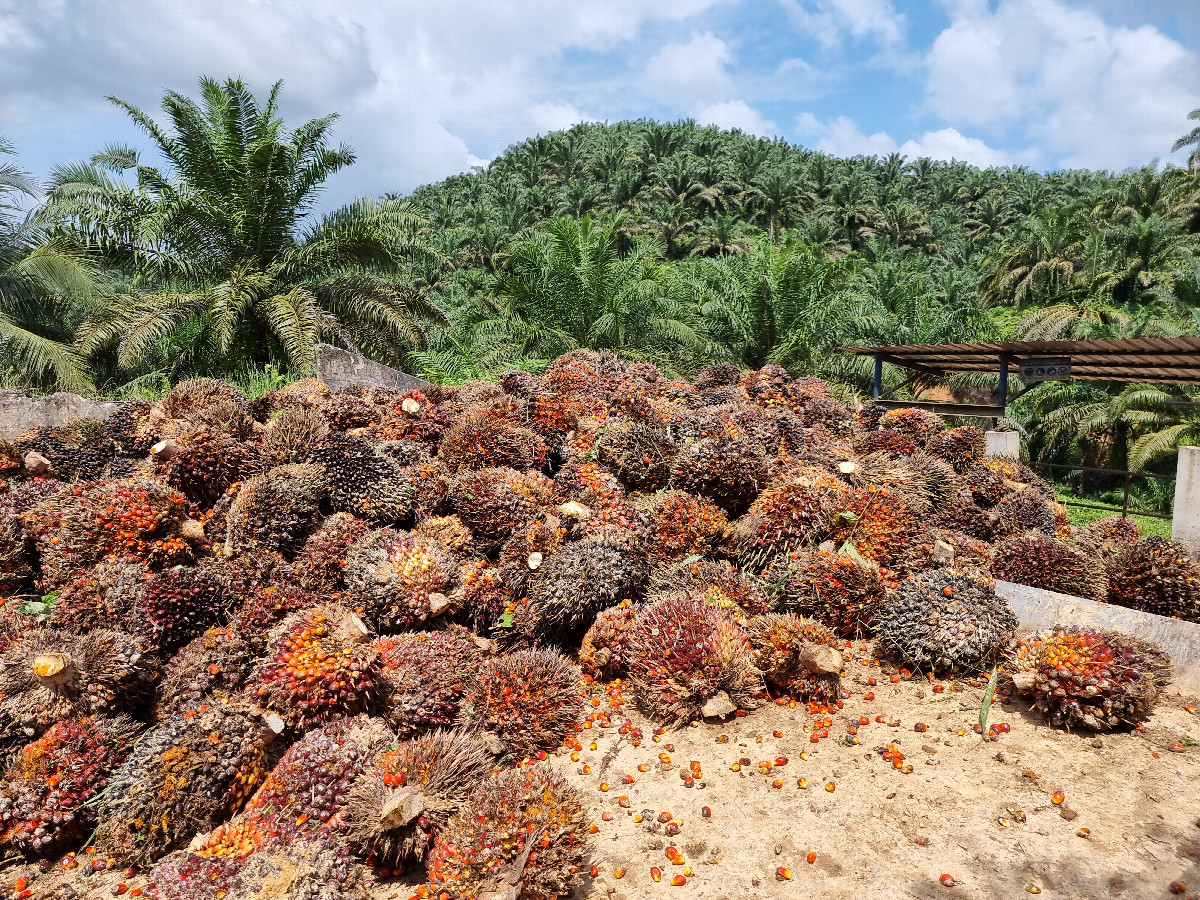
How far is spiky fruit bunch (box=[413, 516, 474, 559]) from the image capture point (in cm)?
484

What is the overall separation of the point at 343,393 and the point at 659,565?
397cm

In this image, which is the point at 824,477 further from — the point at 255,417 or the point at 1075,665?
the point at 255,417

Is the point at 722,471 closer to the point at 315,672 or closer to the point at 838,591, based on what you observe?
the point at 838,591

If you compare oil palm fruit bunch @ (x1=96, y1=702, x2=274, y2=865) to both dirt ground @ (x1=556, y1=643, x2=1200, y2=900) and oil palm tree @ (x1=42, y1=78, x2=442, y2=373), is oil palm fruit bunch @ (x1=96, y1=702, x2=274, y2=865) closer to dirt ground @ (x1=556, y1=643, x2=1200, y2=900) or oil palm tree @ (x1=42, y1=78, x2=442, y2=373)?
dirt ground @ (x1=556, y1=643, x2=1200, y2=900)

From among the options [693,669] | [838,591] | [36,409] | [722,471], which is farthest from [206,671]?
[36,409]

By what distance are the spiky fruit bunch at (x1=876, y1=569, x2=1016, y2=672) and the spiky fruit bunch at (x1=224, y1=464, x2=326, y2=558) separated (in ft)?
12.8

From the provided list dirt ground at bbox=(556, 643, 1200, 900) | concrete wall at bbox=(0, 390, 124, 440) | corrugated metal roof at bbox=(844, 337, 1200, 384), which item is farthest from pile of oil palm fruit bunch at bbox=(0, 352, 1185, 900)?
corrugated metal roof at bbox=(844, 337, 1200, 384)

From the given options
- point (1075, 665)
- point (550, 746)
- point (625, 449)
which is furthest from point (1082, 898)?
point (625, 449)

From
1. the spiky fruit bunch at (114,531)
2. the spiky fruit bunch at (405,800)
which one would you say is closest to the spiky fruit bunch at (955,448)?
the spiky fruit bunch at (405,800)

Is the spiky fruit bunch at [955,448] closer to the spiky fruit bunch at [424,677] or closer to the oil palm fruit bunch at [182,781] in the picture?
the spiky fruit bunch at [424,677]

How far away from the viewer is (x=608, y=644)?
438 cm

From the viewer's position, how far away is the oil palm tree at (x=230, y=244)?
1367 centimetres

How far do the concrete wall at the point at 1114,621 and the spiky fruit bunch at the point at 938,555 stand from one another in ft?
0.83

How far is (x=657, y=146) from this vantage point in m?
55.0
